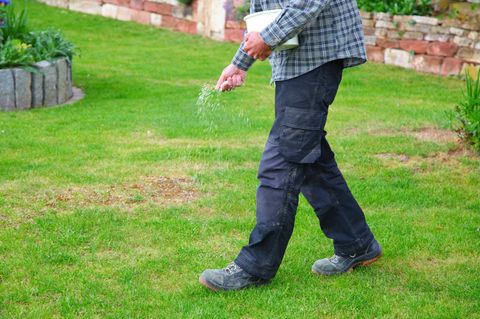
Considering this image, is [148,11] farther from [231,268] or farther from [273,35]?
[273,35]

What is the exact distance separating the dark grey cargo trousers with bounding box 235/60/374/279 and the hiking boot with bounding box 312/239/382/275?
0.30m

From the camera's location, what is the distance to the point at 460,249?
4.29m

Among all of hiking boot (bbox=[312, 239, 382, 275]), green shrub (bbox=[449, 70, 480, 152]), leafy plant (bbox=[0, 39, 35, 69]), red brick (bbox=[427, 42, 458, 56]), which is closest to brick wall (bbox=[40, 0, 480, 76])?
red brick (bbox=[427, 42, 458, 56])

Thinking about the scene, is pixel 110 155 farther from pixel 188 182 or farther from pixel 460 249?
pixel 460 249

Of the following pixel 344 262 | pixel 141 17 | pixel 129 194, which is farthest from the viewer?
pixel 141 17

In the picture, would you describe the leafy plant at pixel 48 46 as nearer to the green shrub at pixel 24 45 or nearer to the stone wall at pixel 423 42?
the green shrub at pixel 24 45

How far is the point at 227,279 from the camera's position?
3668 millimetres

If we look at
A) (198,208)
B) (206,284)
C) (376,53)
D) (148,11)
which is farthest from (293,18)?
(148,11)

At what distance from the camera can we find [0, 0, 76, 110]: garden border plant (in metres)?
7.68

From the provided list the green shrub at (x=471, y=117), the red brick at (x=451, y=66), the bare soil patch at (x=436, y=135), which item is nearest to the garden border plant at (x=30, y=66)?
the bare soil patch at (x=436, y=135)

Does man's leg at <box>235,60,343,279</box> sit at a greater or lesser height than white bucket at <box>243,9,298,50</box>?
lesser

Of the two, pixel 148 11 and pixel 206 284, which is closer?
pixel 206 284

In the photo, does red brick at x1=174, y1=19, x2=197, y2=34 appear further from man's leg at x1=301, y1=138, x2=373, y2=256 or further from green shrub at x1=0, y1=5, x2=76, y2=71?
man's leg at x1=301, y1=138, x2=373, y2=256

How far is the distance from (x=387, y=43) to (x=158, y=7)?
182 inches
